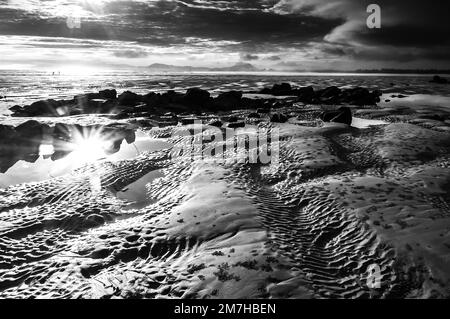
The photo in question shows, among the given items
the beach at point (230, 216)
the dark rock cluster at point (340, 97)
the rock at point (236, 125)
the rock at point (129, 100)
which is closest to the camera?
the beach at point (230, 216)

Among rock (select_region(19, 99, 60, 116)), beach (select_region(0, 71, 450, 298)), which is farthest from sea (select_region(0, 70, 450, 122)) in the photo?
beach (select_region(0, 71, 450, 298))

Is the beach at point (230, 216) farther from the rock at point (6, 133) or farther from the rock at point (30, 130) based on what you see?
the rock at point (30, 130)

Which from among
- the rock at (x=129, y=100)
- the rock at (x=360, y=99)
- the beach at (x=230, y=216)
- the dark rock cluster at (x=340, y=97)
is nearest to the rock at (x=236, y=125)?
the beach at (x=230, y=216)

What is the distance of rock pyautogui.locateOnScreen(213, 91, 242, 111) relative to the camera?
3983 centimetres

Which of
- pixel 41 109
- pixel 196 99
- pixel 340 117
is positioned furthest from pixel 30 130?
pixel 340 117

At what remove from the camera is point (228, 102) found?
1618 inches

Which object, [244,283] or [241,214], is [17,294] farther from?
[241,214]

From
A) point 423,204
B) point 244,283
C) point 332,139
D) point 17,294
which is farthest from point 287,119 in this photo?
point 17,294

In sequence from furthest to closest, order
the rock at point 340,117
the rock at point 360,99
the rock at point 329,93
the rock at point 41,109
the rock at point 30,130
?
the rock at point 329,93 < the rock at point 360,99 < the rock at point 41,109 < the rock at point 340,117 < the rock at point 30,130

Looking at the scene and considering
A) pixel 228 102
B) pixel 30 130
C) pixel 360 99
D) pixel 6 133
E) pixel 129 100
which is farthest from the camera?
pixel 360 99

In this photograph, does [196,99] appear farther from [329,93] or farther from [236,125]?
[329,93]

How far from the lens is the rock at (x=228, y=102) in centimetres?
3983

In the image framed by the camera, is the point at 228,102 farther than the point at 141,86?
No

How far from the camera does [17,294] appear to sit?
7.54m
